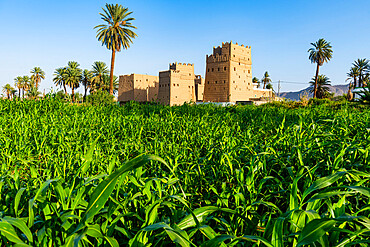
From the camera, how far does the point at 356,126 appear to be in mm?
4148

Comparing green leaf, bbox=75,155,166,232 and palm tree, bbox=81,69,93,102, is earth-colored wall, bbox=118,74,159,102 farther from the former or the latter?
green leaf, bbox=75,155,166,232

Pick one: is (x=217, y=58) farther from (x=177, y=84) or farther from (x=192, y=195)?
(x=192, y=195)

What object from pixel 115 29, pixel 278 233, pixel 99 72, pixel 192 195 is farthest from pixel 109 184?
pixel 99 72

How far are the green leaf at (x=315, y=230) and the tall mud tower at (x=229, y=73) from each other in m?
47.8

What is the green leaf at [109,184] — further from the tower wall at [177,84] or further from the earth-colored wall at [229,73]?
the tower wall at [177,84]

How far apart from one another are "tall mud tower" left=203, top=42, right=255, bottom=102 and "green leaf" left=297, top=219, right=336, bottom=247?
157 ft

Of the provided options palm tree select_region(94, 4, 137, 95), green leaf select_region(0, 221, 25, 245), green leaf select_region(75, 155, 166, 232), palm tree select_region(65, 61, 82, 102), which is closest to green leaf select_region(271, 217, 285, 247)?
green leaf select_region(75, 155, 166, 232)

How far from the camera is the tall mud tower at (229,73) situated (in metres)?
49.0

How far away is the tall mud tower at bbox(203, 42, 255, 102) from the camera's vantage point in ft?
161

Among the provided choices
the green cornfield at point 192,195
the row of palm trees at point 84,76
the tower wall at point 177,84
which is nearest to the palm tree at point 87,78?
the row of palm trees at point 84,76

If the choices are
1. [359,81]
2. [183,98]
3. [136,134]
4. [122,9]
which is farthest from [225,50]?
[136,134]

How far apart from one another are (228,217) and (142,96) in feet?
197

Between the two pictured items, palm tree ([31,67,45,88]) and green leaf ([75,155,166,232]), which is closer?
green leaf ([75,155,166,232])

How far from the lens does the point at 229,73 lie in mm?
48562
